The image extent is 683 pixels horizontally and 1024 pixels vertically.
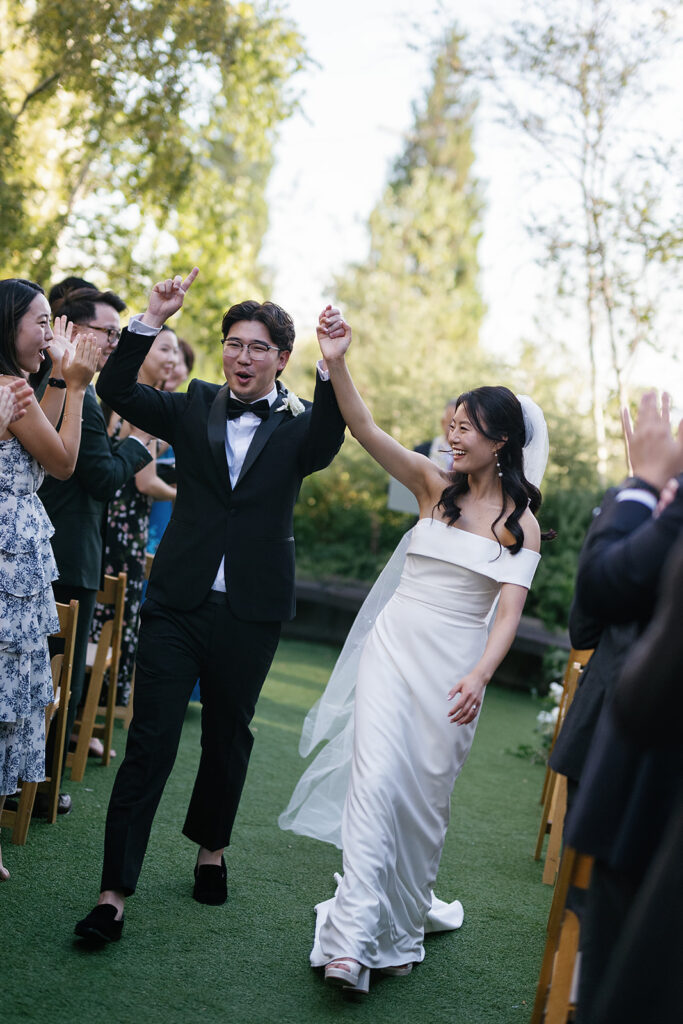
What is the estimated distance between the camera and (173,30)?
9438mm

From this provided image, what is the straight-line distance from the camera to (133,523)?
6.52 metres

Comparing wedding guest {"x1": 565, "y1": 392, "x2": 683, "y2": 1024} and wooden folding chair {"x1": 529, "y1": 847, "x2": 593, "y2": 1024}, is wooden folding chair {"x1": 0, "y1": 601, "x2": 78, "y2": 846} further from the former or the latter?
wedding guest {"x1": 565, "y1": 392, "x2": 683, "y2": 1024}

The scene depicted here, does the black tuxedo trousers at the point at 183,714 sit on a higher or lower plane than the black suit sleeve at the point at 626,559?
lower

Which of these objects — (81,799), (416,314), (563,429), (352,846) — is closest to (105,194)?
(563,429)

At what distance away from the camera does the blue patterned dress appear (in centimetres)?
402

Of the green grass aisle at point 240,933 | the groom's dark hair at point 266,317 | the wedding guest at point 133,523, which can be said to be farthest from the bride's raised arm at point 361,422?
the wedding guest at point 133,523

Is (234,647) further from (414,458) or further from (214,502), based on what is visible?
(414,458)

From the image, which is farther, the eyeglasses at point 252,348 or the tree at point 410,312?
the tree at point 410,312

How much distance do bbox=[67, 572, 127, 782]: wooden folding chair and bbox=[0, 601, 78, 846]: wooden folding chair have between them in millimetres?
634

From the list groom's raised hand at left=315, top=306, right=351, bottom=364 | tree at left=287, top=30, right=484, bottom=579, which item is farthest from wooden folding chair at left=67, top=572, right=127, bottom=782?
tree at left=287, top=30, right=484, bottom=579

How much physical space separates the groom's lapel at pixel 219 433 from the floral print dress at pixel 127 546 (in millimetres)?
2367

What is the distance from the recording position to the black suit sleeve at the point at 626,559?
84.5 inches

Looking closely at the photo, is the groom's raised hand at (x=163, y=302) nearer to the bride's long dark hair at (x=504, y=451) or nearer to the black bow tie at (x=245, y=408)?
the black bow tie at (x=245, y=408)

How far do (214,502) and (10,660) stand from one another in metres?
1.00
